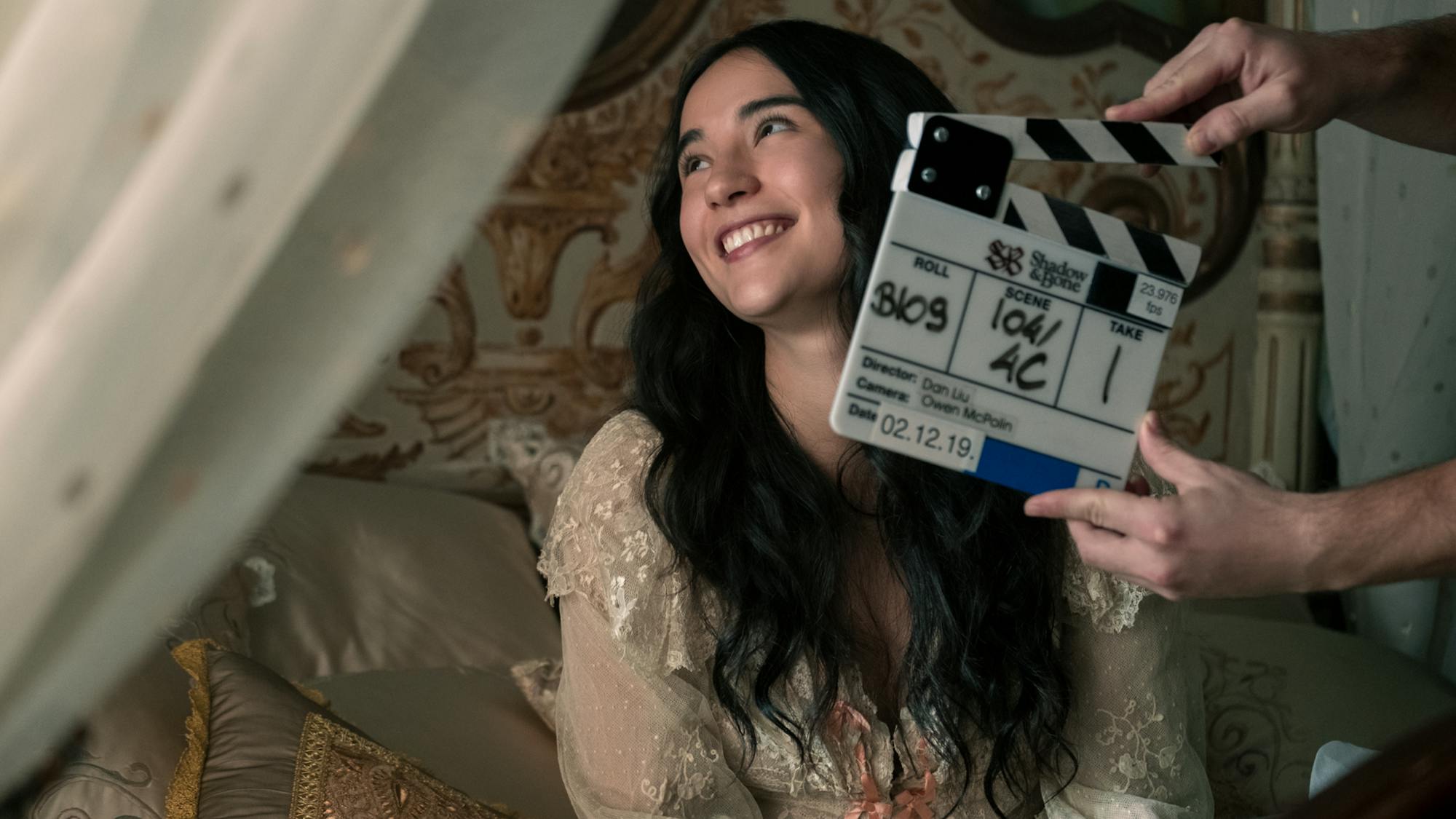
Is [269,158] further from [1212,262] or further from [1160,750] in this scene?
[1212,262]

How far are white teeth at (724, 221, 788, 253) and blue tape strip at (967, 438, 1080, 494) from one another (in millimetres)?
450

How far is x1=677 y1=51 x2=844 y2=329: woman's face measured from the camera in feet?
4.41

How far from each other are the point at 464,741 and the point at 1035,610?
2.38 ft

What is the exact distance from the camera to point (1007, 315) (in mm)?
994

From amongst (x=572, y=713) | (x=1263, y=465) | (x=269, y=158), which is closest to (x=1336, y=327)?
(x=1263, y=465)

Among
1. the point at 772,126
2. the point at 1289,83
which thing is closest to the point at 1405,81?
the point at 1289,83

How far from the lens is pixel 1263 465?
7.50 ft

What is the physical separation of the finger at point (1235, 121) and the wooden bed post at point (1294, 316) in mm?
1473

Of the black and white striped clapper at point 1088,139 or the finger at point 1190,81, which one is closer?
the black and white striped clapper at point 1088,139

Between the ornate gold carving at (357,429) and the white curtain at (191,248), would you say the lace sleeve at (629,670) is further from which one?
the ornate gold carving at (357,429)

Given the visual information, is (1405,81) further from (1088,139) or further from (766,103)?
(766,103)

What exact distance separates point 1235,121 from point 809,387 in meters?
0.57

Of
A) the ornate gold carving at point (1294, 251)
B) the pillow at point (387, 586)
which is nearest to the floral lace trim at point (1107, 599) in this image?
the pillow at point (387, 586)

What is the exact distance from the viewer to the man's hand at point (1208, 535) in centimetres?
96
